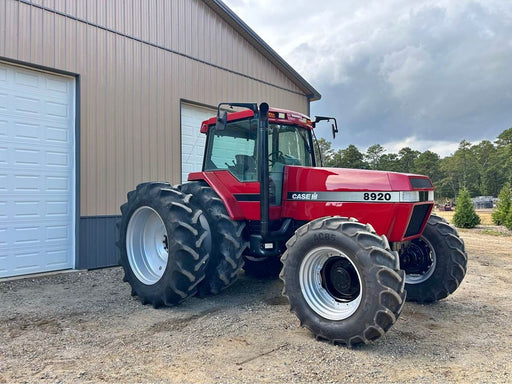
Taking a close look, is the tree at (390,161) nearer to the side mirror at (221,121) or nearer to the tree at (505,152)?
the tree at (505,152)

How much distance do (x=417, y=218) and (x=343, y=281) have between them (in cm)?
139

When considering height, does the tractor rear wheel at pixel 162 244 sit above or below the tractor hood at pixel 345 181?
below

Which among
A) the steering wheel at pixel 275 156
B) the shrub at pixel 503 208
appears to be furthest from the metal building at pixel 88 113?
the shrub at pixel 503 208

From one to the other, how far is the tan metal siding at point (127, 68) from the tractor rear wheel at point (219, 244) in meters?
3.36

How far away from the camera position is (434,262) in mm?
4996

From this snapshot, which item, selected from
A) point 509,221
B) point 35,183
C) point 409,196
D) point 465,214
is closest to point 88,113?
point 35,183

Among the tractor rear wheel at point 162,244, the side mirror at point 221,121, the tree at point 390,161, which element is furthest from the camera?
the tree at point 390,161

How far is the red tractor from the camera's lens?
12.0 feet

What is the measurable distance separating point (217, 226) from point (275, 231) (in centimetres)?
76

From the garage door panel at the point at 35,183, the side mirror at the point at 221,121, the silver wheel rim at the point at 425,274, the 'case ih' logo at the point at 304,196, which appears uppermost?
the side mirror at the point at 221,121

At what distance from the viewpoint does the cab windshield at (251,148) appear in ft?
16.7

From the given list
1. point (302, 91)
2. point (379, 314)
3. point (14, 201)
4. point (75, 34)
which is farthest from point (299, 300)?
point (302, 91)

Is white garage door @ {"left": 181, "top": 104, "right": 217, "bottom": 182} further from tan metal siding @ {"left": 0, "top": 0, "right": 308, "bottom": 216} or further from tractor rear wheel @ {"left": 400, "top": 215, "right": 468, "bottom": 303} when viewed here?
tractor rear wheel @ {"left": 400, "top": 215, "right": 468, "bottom": 303}

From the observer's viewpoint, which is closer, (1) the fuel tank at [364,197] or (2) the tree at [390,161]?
(1) the fuel tank at [364,197]
